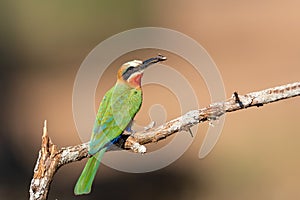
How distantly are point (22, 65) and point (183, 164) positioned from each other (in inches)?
107

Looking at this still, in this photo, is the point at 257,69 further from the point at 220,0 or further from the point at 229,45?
the point at 220,0

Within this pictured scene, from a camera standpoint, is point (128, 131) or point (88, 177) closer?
point (88, 177)

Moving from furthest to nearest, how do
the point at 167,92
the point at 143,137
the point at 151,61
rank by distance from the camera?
the point at 167,92 → the point at 143,137 → the point at 151,61

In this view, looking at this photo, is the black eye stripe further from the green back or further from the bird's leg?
the bird's leg

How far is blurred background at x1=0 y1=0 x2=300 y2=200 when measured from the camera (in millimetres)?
5656

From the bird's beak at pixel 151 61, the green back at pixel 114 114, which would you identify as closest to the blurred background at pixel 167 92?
the green back at pixel 114 114

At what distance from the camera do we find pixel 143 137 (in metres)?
2.20

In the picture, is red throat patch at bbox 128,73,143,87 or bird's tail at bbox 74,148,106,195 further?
red throat patch at bbox 128,73,143,87

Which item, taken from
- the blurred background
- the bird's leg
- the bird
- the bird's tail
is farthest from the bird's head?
the blurred background

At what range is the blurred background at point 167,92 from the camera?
566cm

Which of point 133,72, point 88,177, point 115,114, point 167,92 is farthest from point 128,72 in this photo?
point 167,92

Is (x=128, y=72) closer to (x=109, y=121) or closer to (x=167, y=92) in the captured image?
(x=109, y=121)

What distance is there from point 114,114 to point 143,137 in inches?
4.4

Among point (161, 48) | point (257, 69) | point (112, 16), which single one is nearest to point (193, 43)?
point (161, 48)
